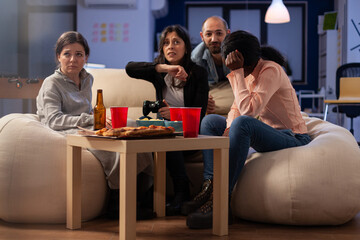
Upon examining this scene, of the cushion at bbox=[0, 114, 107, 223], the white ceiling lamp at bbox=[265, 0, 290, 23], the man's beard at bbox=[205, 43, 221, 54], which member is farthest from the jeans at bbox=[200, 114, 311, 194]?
the white ceiling lamp at bbox=[265, 0, 290, 23]

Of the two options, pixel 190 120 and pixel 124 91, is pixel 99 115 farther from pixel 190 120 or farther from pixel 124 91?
pixel 124 91

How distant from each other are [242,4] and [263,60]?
725 cm

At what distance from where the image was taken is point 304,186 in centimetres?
182

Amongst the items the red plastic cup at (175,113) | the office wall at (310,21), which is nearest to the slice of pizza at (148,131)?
the red plastic cup at (175,113)

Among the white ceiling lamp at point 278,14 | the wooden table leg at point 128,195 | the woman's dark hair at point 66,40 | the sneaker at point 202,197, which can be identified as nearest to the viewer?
the wooden table leg at point 128,195

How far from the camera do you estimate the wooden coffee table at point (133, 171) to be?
1435mm

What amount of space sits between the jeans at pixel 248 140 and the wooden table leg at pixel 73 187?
0.57 meters

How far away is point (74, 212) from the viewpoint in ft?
5.93

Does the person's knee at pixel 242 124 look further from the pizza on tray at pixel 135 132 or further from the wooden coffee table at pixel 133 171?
the pizza on tray at pixel 135 132

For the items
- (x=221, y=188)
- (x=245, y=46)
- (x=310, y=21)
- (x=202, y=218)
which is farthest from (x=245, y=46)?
(x=310, y=21)

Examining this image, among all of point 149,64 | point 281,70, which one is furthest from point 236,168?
point 149,64

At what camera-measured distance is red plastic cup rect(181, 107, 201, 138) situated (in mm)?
1605

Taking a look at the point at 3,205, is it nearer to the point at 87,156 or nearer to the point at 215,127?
the point at 87,156

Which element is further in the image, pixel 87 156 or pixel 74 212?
pixel 87 156
